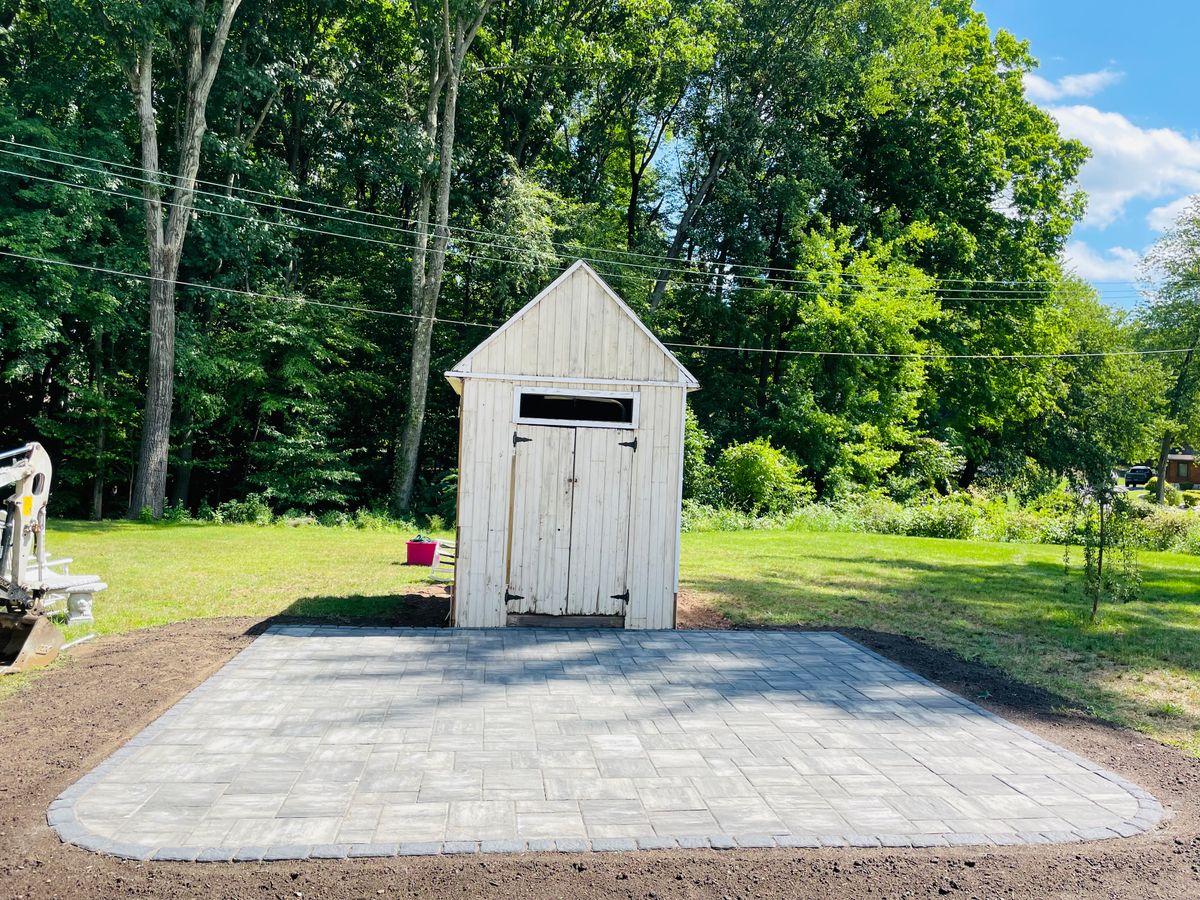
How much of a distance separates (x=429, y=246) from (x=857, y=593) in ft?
53.4

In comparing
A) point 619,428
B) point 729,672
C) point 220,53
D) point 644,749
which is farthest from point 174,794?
point 220,53

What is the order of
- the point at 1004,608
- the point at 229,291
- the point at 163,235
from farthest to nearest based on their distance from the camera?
the point at 229,291 → the point at 163,235 → the point at 1004,608

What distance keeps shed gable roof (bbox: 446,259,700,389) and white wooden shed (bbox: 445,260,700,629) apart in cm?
1

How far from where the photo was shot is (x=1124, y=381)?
38125mm

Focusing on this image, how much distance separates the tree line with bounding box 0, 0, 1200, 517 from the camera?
2030 cm

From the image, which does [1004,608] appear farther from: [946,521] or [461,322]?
[461,322]

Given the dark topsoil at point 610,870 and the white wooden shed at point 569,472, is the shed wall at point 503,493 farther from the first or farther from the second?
the dark topsoil at point 610,870

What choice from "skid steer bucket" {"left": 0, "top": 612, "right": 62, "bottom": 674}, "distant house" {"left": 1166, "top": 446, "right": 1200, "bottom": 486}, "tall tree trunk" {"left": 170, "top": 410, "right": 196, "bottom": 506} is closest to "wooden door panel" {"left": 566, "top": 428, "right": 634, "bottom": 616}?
"skid steer bucket" {"left": 0, "top": 612, "right": 62, "bottom": 674}

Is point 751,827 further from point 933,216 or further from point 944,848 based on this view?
point 933,216

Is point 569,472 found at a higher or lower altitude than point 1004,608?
higher

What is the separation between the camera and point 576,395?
29.7 ft

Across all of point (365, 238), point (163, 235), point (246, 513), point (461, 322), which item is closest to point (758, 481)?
point (461, 322)

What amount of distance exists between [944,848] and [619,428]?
5.64 m

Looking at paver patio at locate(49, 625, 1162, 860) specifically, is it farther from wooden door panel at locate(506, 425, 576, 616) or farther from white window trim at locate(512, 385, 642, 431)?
white window trim at locate(512, 385, 642, 431)
